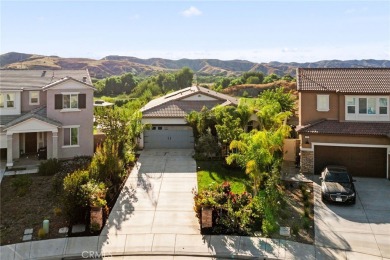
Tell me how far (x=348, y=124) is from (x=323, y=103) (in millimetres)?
2160

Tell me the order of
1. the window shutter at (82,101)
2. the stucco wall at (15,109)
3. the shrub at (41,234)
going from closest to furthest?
the shrub at (41,234)
the stucco wall at (15,109)
the window shutter at (82,101)

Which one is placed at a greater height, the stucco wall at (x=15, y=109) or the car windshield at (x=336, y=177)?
the stucco wall at (x=15, y=109)

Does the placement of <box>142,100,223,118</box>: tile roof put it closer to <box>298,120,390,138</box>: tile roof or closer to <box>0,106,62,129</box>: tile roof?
<box>0,106,62,129</box>: tile roof

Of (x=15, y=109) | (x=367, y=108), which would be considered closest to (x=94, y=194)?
(x=15, y=109)

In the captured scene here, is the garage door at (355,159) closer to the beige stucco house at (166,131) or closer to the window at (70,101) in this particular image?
the beige stucco house at (166,131)

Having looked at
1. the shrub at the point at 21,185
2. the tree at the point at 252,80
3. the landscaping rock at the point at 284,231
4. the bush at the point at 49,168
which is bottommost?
the landscaping rock at the point at 284,231

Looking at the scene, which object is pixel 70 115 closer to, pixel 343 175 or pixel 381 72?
pixel 343 175

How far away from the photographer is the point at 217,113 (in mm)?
25125

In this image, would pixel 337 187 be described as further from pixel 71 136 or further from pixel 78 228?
pixel 71 136

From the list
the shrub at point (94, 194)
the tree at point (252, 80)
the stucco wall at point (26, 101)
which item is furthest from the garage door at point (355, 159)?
the tree at point (252, 80)

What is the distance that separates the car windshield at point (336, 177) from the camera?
18.7 metres

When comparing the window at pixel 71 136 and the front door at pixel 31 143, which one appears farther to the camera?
the front door at pixel 31 143

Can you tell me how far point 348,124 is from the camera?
2256cm

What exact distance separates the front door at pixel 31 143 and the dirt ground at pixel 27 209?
578 centimetres
